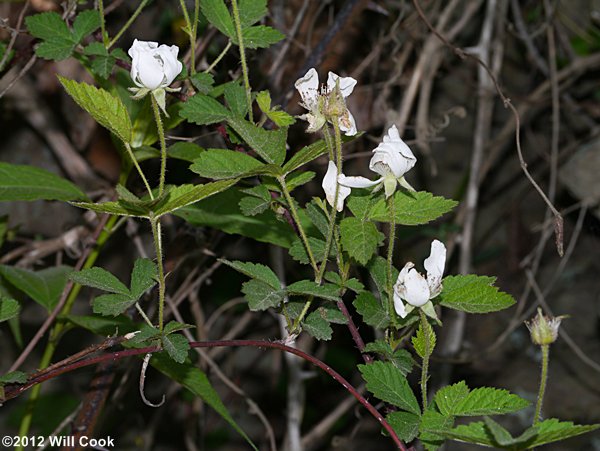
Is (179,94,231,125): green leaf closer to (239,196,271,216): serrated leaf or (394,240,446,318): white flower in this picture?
(239,196,271,216): serrated leaf

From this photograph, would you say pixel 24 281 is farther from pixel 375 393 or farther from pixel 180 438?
pixel 180 438

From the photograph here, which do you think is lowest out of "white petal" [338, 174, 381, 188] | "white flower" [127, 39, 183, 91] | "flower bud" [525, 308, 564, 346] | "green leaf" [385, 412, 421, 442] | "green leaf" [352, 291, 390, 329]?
"green leaf" [385, 412, 421, 442]

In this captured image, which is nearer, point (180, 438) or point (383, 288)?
point (383, 288)

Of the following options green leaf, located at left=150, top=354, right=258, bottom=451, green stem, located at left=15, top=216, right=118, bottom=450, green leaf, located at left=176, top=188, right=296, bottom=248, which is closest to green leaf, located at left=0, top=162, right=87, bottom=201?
green stem, located at left=15, top=216, right=118, bottom=450

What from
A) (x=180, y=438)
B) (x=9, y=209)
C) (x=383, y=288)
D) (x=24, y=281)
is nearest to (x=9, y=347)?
(x=9, y=209)

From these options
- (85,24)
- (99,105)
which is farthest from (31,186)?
(99,105)

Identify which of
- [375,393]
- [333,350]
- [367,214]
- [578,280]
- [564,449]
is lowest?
[564,449]
